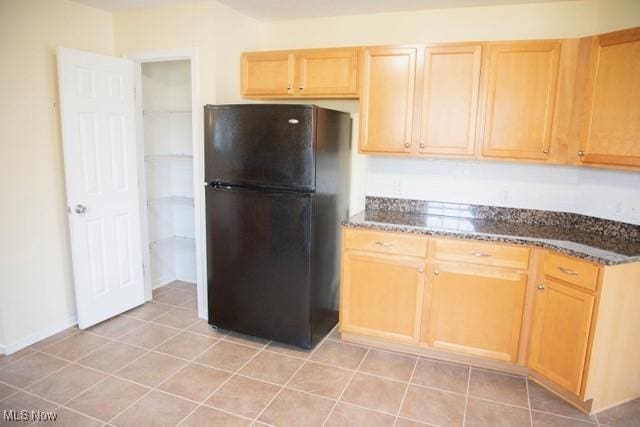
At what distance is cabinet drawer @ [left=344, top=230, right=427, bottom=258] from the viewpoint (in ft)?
8.62

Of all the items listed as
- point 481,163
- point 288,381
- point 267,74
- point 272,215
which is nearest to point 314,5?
point 267,74

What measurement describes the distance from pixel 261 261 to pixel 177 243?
1.54 metres

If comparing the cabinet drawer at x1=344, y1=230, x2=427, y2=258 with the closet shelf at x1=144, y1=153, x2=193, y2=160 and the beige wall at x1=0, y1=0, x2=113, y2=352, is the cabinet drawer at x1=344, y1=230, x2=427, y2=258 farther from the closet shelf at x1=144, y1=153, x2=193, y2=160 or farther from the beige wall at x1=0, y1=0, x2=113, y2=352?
the beige wall at x1=0, y1=0, x2=113, y2=352

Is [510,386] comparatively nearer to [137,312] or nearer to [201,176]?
[201,176]

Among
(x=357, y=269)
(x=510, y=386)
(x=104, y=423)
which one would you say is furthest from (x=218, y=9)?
(x=510, y=386)

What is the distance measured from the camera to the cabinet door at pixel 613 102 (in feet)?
7.25

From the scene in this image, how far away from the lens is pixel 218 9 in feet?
9.64

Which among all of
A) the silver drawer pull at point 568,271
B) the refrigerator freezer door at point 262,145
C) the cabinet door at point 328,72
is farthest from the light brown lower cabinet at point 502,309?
the cabinet door at point 328,72

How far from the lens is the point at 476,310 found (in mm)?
2564

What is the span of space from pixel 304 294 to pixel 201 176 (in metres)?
1.21

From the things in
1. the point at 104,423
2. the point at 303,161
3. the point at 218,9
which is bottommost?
the point at 104,423

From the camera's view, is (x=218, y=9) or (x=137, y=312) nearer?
(x=218, y=9)

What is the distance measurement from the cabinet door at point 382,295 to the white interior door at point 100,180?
1797mm

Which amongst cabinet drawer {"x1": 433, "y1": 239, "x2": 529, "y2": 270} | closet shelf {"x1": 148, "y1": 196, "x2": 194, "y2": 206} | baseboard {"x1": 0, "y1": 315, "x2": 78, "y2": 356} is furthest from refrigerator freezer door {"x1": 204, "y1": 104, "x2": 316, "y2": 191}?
baseboard {"x1": 0, "y1": 315, "x2": 78, "y2": 356}
